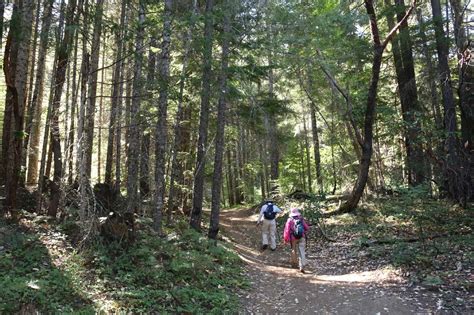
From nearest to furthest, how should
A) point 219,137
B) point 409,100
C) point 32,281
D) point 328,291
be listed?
point 32,281, point 328,291, point 219,137, point 409,100

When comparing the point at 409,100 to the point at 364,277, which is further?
the point at 409,100

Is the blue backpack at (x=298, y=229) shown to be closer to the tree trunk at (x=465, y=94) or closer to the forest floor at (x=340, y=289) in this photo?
the forest floor at (x=340, y=289)

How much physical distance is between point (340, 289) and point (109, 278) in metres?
4.69

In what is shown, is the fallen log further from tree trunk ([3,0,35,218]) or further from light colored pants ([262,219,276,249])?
light colored pants ([262,219,276,249])

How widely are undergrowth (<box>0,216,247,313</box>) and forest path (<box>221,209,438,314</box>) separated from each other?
0.60m

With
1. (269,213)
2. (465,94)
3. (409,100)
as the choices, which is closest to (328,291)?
(269,213)

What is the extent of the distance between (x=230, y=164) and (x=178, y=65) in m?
15.0

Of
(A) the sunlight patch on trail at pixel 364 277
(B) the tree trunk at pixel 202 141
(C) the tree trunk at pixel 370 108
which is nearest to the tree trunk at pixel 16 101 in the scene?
(B) the tree trunk at pixel 202 141

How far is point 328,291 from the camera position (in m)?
7.89

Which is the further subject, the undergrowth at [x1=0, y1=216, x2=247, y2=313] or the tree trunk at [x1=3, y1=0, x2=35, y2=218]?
the tree trunk at [x1=3, y1=0, x2=35, y2=218]

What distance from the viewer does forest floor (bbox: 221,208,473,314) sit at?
678 cm

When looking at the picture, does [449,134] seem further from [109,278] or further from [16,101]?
[16,101]

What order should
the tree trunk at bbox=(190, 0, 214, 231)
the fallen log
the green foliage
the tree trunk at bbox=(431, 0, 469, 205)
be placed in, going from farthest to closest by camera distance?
the tree trunk at bbox=(431, 0, 469, 205)
the tree trunk at bbox=(190, 0, 214, 231)
the fallen log
the green foliage

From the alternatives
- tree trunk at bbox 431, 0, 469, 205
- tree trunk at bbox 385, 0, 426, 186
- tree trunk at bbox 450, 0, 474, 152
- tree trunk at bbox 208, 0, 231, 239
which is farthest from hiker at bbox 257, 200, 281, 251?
tree trunk at bbox 450, 0, 474, 152
